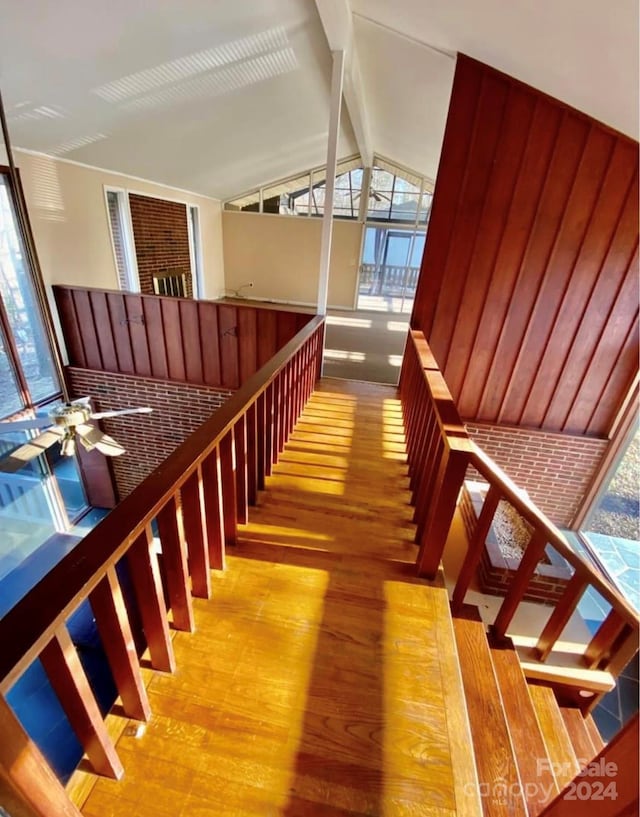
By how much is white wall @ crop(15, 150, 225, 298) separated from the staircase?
5.30 m

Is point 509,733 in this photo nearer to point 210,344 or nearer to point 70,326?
point 210,344

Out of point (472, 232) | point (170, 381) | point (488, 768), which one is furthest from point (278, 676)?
point (170, 381)

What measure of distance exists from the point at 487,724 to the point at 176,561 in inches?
51.0

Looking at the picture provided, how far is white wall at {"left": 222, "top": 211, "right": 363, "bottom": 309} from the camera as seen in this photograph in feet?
28.6

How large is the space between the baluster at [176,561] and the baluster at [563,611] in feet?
5.06

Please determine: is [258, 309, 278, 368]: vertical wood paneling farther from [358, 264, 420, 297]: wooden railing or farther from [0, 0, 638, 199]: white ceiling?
[358, 264, 420, 297]: wooden railing

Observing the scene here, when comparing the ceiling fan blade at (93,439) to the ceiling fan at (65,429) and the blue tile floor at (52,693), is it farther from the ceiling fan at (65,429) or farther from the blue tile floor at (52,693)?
the blue tile floor at (52,693)

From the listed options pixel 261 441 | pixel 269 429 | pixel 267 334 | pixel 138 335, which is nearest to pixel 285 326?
pixel 267 334

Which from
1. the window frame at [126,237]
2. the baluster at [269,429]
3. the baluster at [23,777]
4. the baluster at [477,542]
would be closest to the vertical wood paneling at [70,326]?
the window frame at [126,237]

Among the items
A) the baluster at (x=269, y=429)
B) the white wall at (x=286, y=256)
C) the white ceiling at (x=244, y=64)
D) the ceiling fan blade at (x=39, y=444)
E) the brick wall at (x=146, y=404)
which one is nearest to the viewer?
the baluster at (x=269, y=429)

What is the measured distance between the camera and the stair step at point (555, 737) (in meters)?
1.59

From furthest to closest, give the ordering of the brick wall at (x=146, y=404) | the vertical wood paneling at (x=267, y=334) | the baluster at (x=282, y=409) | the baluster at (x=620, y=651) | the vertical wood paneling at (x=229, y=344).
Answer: the brick wall at (x=146, y=404), the vertical wood paneling at (x=229, y=344), the vertical wood paneling at (x=267, y=334), the baluster at (x=282, y=409), the baluster at (x=620, y=651)

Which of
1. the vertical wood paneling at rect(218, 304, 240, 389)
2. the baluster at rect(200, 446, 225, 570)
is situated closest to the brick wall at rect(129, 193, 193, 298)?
the vertical wood paneling at rect(218, 304, 240, 389)

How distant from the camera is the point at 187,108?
162 inches
